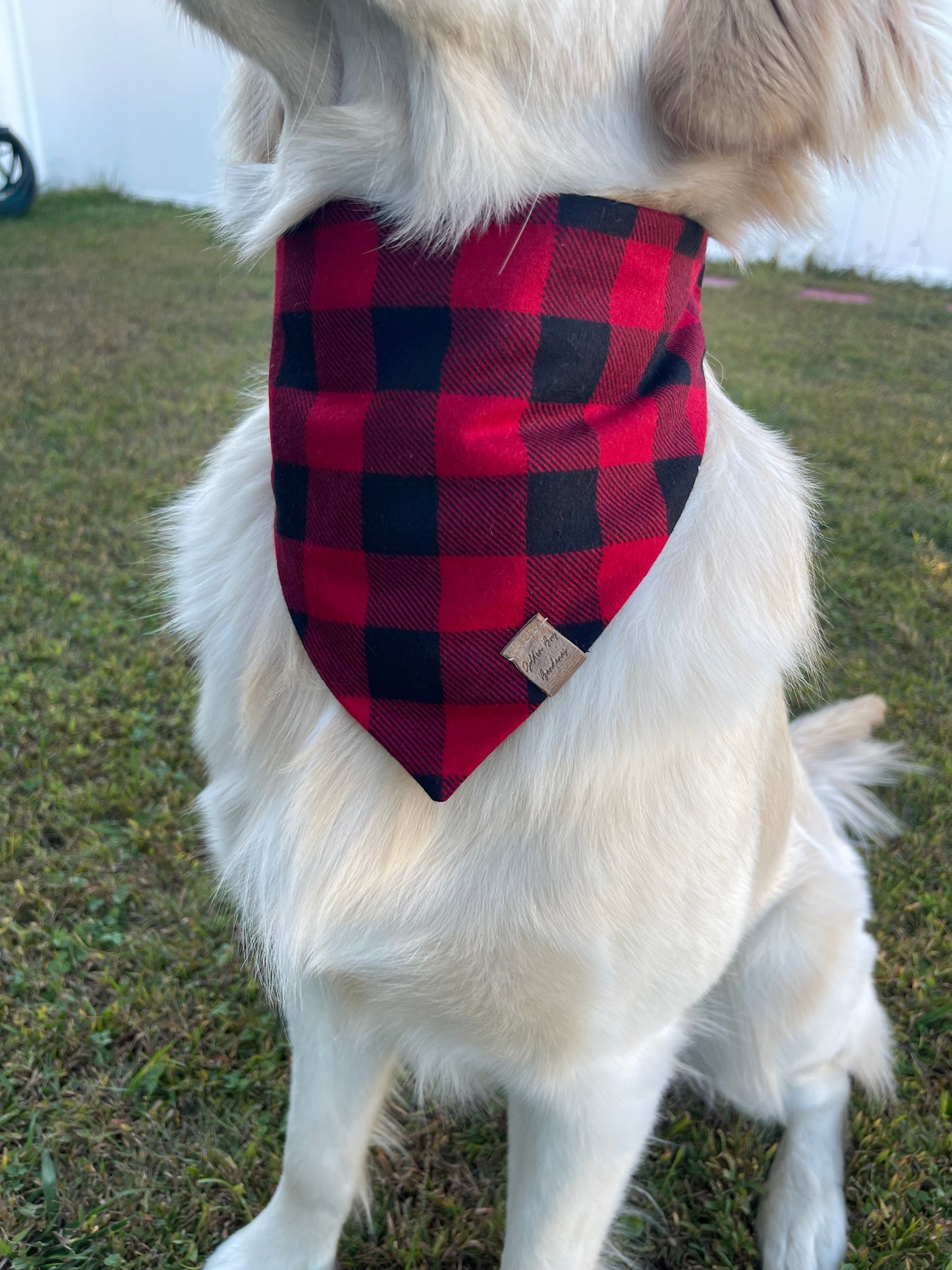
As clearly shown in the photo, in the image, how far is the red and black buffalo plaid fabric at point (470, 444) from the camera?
97 centimetres

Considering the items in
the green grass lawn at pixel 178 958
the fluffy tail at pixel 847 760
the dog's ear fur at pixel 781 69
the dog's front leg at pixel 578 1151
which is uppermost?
the dog's ear fur at pixel 781 69

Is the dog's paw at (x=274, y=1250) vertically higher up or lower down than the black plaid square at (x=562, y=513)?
lower down

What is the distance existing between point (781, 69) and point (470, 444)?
0.45 meters

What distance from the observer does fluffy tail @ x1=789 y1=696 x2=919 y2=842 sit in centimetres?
219

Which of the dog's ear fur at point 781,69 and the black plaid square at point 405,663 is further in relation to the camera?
the black plaid square at point 405,663

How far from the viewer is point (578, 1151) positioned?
3.84 feet

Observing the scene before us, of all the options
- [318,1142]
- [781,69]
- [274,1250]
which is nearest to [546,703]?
[781,69]

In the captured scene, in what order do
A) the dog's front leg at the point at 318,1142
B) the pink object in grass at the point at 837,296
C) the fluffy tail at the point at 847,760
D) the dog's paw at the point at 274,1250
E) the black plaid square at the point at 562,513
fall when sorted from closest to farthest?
the black plaid square at the point at 562,513, the dog's front leg at the point at 318,1142, the dog's paw at the point at 274,1250, the fluffy tail at the point at 847,760, the pink object in grass at the point at 837,296

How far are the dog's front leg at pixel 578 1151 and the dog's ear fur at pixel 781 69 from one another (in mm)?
1024

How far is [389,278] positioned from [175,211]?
10.1 m

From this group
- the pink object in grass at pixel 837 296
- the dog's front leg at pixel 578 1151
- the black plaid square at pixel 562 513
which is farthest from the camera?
the pink object in grass at pixel 837 296

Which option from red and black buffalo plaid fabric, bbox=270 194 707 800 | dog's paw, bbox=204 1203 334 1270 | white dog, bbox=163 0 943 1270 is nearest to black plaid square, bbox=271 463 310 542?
red and black buffalo plaid fabric, bbox=270 194 707 800

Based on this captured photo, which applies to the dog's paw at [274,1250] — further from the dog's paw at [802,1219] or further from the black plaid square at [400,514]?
the black plaid square at [400,514]

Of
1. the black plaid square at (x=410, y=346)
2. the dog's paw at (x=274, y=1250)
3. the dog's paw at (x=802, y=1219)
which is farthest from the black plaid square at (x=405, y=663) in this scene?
the dog's paw at (x=802, y=1219)
